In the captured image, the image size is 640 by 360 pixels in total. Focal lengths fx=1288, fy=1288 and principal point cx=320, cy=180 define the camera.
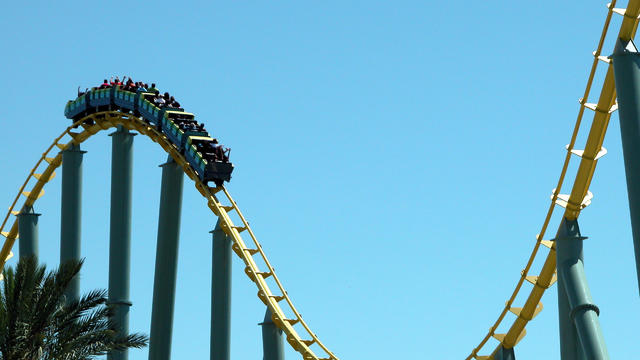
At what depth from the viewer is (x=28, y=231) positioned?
98.2 feet

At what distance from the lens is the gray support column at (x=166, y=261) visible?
2484 centimetres

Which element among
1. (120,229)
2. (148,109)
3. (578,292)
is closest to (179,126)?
(148,109)

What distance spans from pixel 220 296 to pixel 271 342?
1.86 meters

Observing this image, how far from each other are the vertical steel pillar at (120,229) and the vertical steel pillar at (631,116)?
12.6 m

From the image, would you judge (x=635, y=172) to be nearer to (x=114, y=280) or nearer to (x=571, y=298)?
(x=571, y=298)

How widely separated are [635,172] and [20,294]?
8.10 m

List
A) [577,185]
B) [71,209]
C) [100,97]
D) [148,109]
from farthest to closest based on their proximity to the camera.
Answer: [100,97], [71,209], [148,109], [577,185]

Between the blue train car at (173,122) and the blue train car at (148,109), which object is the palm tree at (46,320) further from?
the blue train car at (148,109)

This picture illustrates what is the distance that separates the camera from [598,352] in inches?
673

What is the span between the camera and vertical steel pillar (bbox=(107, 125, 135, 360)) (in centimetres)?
2603

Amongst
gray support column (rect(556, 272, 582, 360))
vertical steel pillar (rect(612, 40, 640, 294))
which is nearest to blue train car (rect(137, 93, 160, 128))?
gray support column (rect(556, 272, 582, 360))

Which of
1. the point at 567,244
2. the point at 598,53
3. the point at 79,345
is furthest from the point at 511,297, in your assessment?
the point at 79,345

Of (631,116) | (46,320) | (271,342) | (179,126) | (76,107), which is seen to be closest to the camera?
(631,116)

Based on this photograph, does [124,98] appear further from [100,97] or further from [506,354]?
[506,354]
